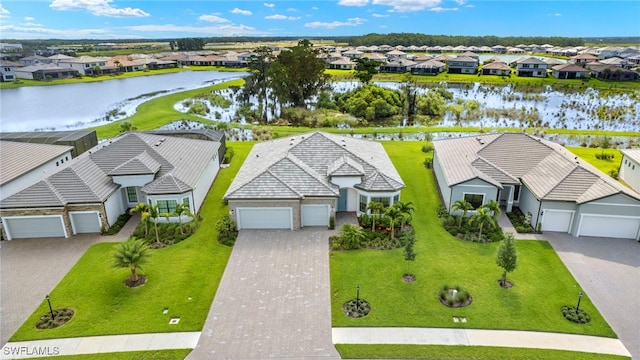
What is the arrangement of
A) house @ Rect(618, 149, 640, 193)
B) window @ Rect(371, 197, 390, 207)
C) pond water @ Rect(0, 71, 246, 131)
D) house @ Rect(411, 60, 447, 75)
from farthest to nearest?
house @ Rect(411, 60, 447, 75) → pond water @ Rect(0, 71, 246, 131) → house @ Rect(618, 149, 640, 193) → window @ Rect(371, 197, 390, 207)

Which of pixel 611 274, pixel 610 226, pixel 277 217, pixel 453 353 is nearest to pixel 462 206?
pixel 611 274

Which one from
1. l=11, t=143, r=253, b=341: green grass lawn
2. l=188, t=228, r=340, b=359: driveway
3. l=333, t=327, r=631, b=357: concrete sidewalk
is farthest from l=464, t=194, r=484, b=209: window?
l=11, t=143, r=253, b=341: green grass lawn

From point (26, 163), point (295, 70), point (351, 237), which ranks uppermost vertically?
point (295, 70)

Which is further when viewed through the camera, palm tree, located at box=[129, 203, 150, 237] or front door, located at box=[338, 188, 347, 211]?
front door, located at box=[338, 188, 347, 211]

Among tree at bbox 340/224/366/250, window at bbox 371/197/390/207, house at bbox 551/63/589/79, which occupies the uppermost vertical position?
house at bbox 551/63/589/79

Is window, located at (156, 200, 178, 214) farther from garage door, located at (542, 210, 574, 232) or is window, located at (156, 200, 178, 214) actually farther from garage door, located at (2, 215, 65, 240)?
garage door, located at (542, 210, 574, 232)

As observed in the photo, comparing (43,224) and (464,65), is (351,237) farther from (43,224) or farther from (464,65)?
(464,65)

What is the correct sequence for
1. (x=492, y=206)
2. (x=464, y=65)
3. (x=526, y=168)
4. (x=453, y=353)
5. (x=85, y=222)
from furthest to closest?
(x=464, y=65) < (x=526, y=168) < (x=85, y=222) < (x=492, y=206) < (x=453, y=353)
